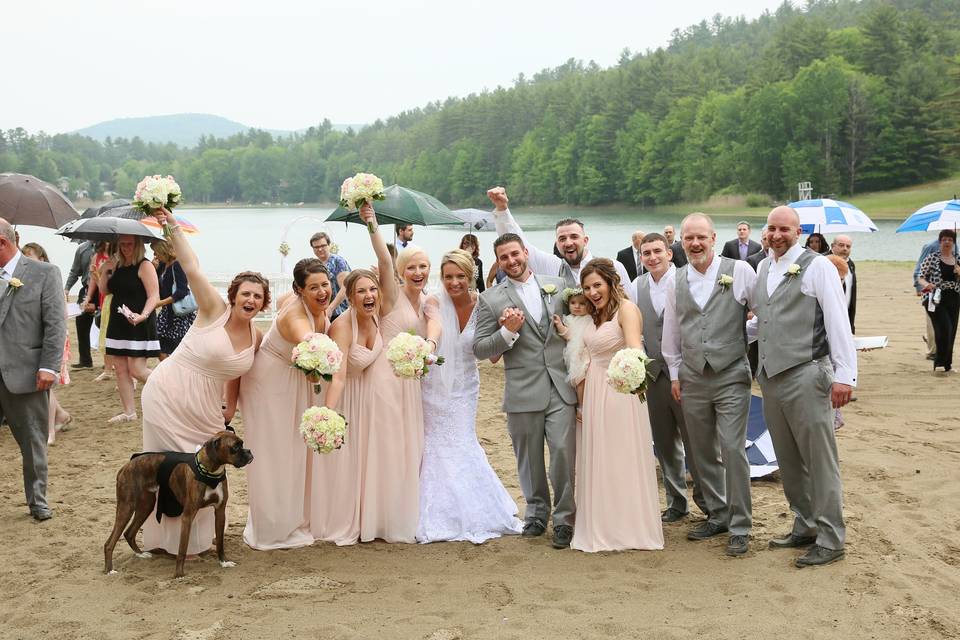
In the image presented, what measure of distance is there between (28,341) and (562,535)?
4.36 metres

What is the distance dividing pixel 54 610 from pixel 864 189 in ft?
259

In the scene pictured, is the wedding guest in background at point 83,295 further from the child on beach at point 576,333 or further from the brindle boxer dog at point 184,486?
the child on beach at point 576,333

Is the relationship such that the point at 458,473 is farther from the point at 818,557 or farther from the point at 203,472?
the point at 818,557

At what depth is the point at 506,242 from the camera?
6.54 metres

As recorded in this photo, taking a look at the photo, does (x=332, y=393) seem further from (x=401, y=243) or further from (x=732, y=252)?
(x=732, y=252)

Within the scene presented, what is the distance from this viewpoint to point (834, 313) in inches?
229

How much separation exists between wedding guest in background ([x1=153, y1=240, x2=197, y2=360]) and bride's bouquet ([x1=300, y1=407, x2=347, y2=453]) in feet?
18.6

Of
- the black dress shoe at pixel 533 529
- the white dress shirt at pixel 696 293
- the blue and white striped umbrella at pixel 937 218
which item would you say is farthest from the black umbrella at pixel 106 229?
the blue and white striped umbrella at pixel 937 218

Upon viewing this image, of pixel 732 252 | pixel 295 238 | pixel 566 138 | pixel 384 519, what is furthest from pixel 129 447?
pixel 566 138

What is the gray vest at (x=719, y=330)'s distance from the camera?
20.5 feet

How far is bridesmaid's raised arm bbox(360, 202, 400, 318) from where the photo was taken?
662 cm

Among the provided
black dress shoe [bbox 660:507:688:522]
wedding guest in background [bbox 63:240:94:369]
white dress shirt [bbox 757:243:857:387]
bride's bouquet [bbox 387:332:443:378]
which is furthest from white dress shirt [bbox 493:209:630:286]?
wedding guest in background [bbox 63:240:94:369]

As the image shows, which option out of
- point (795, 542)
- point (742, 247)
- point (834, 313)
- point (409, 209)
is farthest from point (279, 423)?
point (742, 247)

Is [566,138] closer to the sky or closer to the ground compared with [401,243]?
closer to the sky
